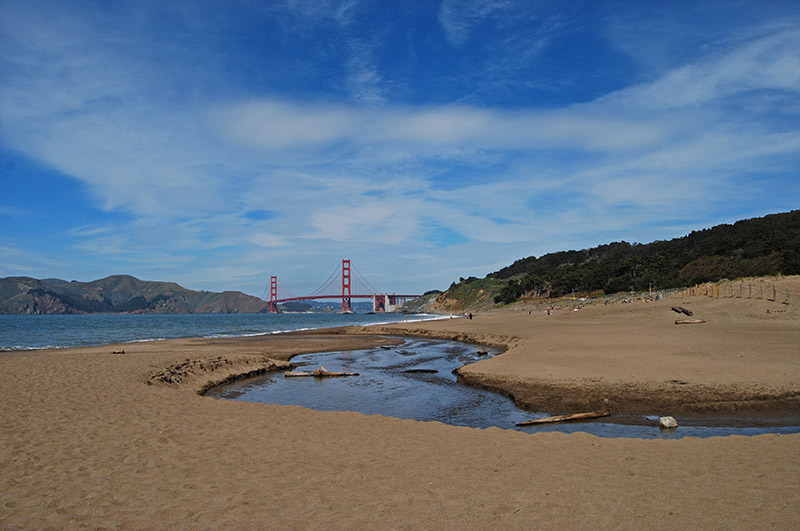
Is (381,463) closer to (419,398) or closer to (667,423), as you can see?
(667,423)

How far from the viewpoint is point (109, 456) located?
7.14 meters

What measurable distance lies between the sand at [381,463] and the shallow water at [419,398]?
1.25 metres

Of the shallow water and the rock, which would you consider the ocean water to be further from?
the rock

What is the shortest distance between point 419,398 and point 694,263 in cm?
6707

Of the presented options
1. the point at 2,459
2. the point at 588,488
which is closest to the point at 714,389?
the point at 588,488

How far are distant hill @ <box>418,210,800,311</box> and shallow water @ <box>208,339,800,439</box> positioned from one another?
3940 cm

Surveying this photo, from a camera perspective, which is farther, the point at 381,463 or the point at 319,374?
the point at 319,374

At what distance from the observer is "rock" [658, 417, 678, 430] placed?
9.68 meters

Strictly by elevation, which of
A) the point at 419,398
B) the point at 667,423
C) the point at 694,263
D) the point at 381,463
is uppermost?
the point at 694,263

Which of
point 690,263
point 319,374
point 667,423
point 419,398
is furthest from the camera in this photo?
point 690,263

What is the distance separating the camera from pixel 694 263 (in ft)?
218

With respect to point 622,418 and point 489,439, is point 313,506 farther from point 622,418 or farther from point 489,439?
point 622,418

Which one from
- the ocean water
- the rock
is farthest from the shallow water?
the ocean water

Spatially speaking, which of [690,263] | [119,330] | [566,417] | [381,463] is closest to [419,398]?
[566,417]
